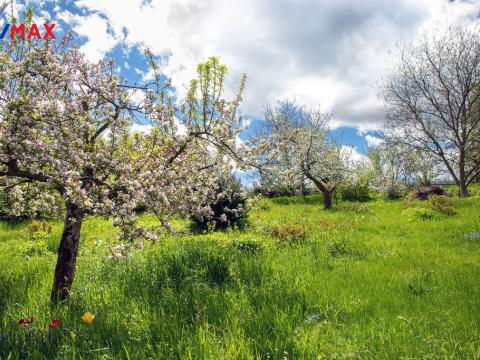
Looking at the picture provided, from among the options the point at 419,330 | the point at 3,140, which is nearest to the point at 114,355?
the point at 3,140

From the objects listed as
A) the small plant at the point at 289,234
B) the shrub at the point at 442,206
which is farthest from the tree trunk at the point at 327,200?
the small plant at the point at 289,234

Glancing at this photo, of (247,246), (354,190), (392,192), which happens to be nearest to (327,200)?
(354,190)

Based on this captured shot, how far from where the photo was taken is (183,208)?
219 inches

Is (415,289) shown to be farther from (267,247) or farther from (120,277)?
(120,277)

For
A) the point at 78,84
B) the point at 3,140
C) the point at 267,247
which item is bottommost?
the point at 267,247

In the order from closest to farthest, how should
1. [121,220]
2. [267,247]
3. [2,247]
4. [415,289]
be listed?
1. [121,220]
2. [415,289]
3. [267,247]
4. [2,247]

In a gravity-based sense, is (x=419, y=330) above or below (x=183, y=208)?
below

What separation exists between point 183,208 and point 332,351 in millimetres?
2992

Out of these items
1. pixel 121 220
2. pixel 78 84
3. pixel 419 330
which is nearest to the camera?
pixel 419 330

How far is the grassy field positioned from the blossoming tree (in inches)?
35.6

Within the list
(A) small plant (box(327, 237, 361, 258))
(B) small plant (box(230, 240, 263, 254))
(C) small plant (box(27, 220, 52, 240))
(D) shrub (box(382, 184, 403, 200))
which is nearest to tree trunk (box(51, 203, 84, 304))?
(B) small plant (box(230, 240, 263, 254))

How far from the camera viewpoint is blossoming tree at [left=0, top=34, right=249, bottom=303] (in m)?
4.44

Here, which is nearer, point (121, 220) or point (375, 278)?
point (121, 220)

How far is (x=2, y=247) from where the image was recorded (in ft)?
35.6
